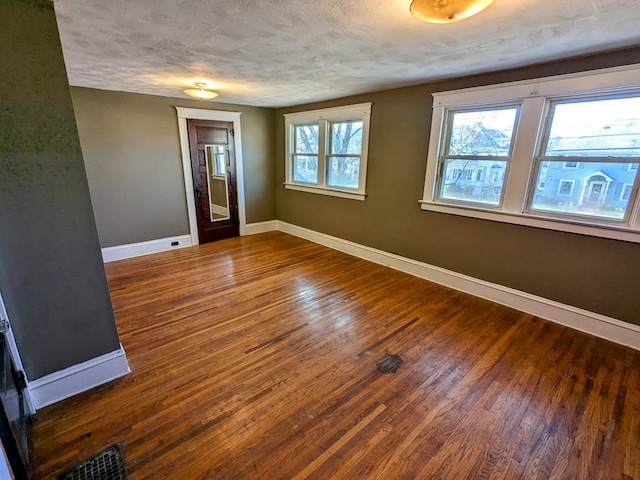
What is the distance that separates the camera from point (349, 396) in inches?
76.4

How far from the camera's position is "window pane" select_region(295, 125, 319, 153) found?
5.09 meters

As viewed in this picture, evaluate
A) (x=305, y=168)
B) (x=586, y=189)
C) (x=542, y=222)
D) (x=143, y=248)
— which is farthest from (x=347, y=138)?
(x=143, y=248)

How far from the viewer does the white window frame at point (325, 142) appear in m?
4.21

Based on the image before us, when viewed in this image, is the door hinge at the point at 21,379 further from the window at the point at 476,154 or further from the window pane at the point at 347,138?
the window pane at the point at 347,138

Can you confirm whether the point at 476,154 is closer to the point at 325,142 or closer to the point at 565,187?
the point at 565,187

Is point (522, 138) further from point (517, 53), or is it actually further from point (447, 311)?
point (447, 311)

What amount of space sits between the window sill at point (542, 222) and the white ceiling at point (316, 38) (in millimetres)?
1411

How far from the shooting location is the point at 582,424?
1768 mm

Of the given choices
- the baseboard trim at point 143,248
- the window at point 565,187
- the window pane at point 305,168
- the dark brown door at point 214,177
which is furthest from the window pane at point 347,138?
the baseboard trim at point 143,248

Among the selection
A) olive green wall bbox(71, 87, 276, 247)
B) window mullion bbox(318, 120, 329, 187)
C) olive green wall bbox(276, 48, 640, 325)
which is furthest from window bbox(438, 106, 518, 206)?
olive green wall bbox(71, 87, 276, 247)

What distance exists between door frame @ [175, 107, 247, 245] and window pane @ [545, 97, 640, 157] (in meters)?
4.53

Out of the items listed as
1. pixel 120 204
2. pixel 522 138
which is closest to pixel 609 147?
pixel 522 138

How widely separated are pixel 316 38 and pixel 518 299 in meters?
3.18

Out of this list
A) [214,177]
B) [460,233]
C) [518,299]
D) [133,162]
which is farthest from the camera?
[214,177]
